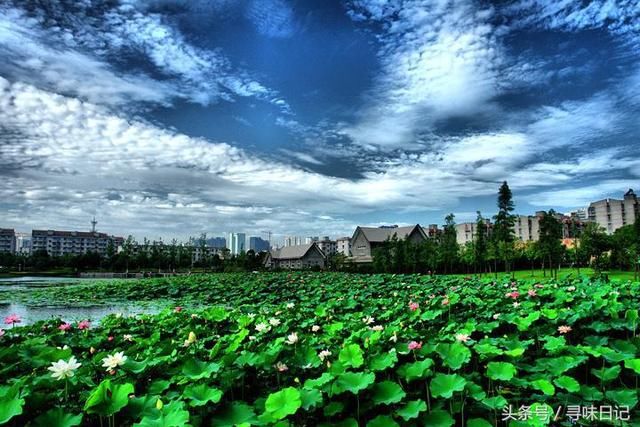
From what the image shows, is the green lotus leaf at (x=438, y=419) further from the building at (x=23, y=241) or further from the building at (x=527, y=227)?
the building at (x=23, y=241)

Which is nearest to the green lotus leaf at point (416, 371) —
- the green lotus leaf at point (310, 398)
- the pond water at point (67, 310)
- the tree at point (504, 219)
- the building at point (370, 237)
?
the green lotus leaf at point (310, 398)

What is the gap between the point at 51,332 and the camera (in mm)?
4871

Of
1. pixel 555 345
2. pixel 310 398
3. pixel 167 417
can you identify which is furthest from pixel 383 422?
pixel 555 345

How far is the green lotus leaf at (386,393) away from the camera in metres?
2.36

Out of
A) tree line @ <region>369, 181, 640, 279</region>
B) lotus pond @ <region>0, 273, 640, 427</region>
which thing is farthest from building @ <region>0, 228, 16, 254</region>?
lotus pond @ <region>0, 273, 640, 427</region>

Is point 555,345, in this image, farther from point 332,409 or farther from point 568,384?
point 332,409

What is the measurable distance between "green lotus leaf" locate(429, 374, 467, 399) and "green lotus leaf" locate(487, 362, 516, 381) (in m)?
0.38

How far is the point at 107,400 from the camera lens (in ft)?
6.98

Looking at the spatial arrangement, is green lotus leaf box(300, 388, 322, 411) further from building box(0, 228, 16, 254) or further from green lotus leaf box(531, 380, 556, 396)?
building box(0, 228, 16, 254)

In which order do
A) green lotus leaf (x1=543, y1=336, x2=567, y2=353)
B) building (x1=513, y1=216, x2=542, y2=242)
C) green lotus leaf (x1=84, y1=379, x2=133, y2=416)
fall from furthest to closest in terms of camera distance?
1. building (x1=513, y1=216, x2=542, y2=242)
2. green lotus leaf (x1=543, y1=336, x2=567, y2=353)
3. green lotus leaf (x1=84, y1=379, x2=133, y2=416)

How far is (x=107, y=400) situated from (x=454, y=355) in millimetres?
2215

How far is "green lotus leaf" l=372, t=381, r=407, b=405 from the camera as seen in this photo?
236 cm

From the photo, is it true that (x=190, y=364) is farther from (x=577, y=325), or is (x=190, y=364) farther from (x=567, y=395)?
(x=577, y=325)

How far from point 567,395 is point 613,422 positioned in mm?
289
